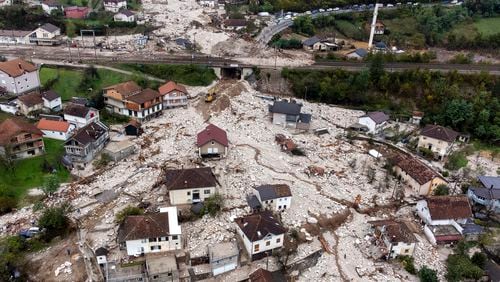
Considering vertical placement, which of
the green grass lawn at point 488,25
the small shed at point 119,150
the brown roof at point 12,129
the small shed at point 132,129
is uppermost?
the green grass lawn at point 488,25

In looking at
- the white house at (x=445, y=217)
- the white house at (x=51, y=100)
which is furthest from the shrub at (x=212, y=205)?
the white house at (x=51, y=100)

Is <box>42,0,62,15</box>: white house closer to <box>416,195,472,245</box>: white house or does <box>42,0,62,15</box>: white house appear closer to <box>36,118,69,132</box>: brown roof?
<box>36,118,69,132</box>: brown roof

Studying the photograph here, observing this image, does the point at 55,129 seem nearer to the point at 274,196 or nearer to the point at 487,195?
the point at 274,196

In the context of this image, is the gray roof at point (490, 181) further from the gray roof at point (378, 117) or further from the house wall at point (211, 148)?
the house wall at point (211, 148)

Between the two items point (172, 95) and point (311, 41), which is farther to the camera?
point (311, 41)

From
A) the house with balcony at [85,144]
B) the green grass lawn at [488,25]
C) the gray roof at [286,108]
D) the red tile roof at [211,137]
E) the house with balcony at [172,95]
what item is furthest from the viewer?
the green grass lawn at [488,25]

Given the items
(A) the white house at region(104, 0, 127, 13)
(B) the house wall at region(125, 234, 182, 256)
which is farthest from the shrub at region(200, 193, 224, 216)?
(A) the white house at region(104, 0, 127, 13)

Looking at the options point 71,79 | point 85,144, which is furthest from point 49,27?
point 85,144
